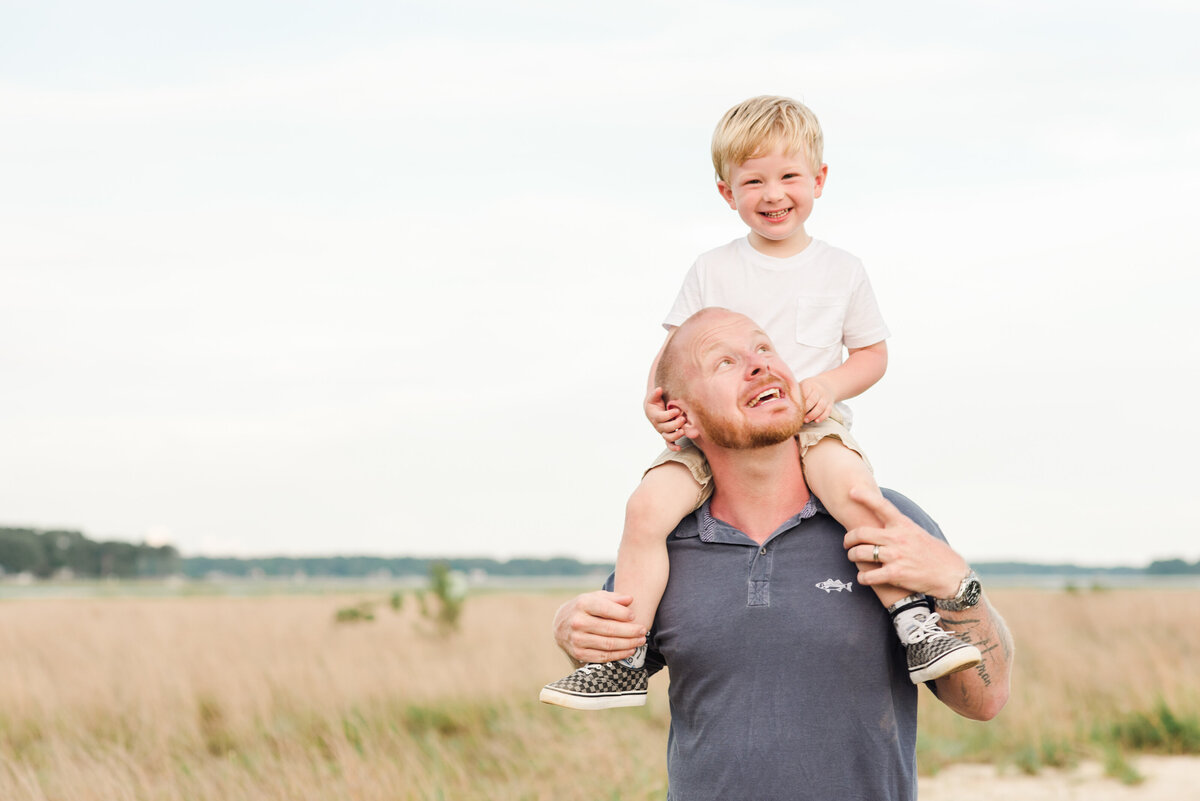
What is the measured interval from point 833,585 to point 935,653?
11.5 inches

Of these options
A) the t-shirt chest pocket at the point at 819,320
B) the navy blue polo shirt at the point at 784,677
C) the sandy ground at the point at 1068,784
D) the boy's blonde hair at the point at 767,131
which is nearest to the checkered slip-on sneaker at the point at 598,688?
the navy blue polo shirt at the point at 784,677

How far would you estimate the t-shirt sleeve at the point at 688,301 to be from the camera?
352 cm

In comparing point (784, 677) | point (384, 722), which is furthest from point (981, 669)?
point (384, 722)

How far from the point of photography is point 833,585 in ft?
8.70

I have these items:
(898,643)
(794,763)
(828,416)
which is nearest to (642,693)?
(794,763)

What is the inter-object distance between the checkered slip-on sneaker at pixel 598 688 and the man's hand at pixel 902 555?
0.67 m

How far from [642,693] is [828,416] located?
92cm

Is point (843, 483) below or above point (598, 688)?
above

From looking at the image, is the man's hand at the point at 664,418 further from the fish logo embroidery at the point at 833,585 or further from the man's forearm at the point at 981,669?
the man's forearm at the point at 981,669

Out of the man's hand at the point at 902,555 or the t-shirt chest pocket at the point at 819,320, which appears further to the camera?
the t-shirt chest pocket at the point at 819,320

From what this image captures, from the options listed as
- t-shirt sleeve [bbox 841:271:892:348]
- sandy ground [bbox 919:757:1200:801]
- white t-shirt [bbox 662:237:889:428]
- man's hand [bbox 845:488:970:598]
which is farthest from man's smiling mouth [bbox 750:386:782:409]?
sandy ground [bbox 919:757:1200:801]

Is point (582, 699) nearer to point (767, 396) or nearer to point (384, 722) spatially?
point (767, 396)

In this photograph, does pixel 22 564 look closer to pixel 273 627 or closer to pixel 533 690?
pixel 273 627

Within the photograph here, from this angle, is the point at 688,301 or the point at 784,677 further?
the point at 688,301
